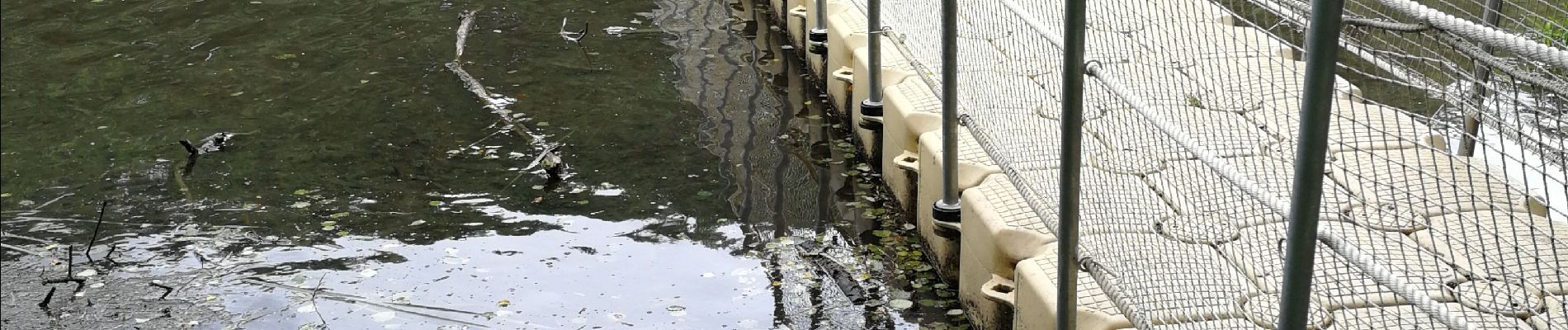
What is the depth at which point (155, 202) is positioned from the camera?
6219 mm

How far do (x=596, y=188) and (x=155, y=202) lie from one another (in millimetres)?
1893

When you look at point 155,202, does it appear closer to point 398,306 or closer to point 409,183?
point 409,183

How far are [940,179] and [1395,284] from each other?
2.56m

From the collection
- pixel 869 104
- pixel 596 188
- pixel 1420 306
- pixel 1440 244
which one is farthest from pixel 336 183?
pixel 1420 306

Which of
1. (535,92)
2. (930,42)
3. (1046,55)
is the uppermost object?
(1046,55)

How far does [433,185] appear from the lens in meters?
6.36

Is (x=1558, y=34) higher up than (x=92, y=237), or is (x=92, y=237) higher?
(x=1558, y=34)

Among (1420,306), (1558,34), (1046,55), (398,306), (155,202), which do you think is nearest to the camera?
(1420,306)

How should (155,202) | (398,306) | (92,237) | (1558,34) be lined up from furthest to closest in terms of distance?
(155,202) → (92,237) → (398,306) → (1558,34)

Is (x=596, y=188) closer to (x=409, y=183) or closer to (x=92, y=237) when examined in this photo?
(x=409, y=183)

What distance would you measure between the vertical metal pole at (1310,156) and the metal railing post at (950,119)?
2397mm

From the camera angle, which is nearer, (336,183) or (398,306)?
(398,306)

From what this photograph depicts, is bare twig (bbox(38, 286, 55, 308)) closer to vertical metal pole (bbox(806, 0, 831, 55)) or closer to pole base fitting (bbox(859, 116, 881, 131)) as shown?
pole base fitting (bbox(859, 116, 881, 131))

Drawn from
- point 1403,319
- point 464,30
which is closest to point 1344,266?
point 1403,319
